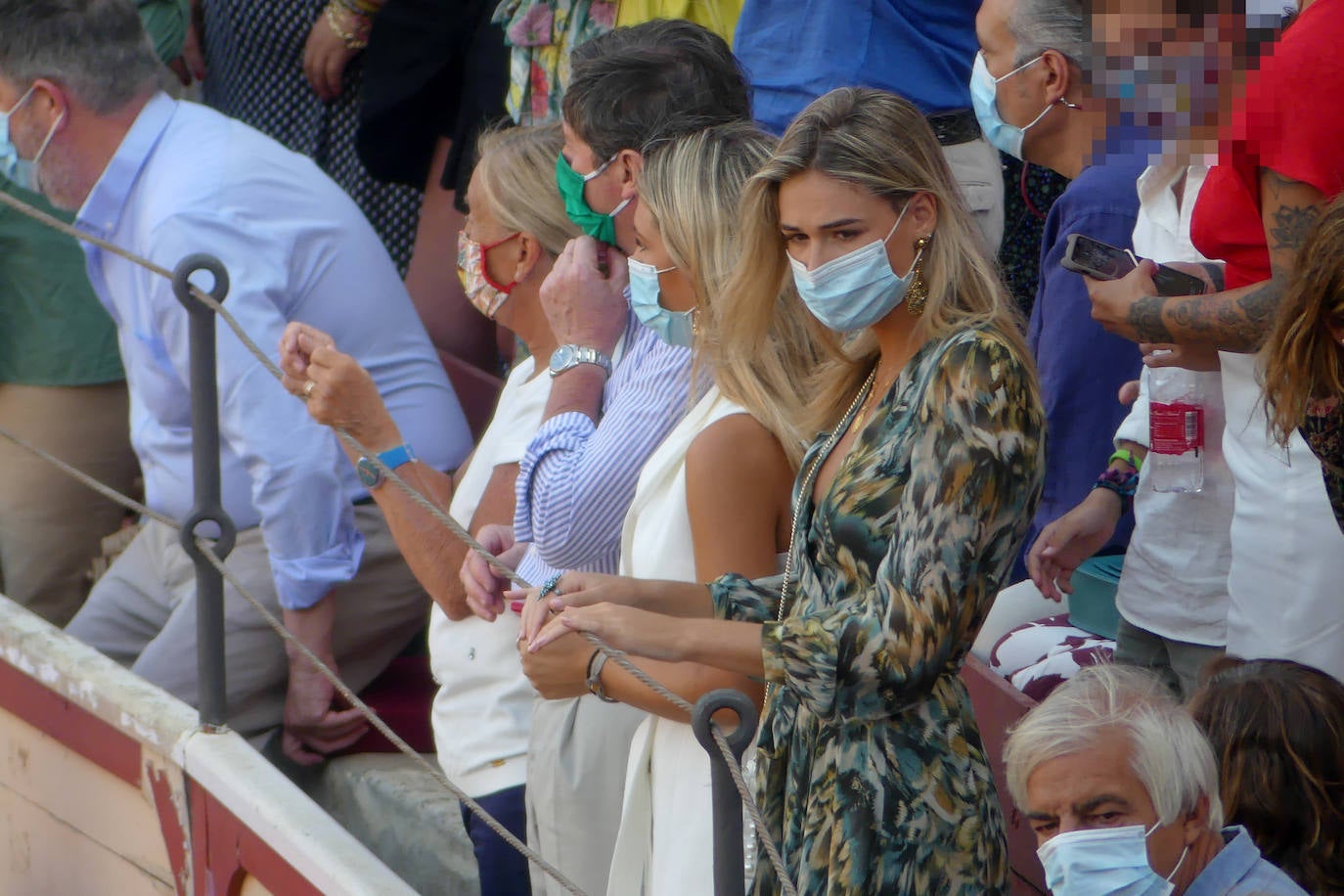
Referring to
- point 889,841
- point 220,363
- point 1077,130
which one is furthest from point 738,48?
point 889,841

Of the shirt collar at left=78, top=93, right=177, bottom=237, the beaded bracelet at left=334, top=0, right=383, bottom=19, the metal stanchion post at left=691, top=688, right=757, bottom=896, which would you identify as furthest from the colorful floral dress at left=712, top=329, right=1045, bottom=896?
the beaded bracelet at left=334, top=0, right=383, bottom=19

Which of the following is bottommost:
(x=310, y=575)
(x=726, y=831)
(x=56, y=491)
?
(x=56, y=491)

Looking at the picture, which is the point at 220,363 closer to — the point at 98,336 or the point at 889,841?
the point at 98,336

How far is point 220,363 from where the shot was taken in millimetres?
3510

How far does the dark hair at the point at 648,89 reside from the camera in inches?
114

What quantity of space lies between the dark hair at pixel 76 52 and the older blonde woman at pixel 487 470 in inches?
43.9

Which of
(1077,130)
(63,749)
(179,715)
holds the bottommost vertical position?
(63,749)

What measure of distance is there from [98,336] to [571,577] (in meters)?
3.05

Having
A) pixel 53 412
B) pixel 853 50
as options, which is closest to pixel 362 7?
pixel 53 412

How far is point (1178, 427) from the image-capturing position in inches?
106

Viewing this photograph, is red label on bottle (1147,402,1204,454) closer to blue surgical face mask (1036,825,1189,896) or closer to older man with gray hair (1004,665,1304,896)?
older man with gray hair (1004,665,1304,896)

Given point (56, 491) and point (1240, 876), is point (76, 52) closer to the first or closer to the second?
point (56, 491)

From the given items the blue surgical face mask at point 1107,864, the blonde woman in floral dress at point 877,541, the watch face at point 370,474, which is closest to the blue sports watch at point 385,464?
the watch face at point 370,474

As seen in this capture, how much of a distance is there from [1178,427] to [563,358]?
3.46ft
